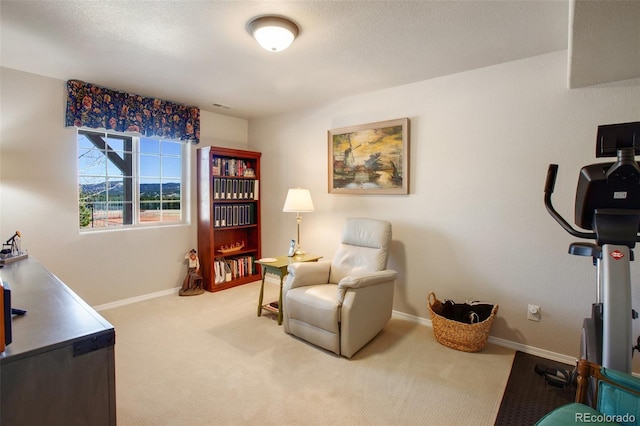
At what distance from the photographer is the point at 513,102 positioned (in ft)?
8.50

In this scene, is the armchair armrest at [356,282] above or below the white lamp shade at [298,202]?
below

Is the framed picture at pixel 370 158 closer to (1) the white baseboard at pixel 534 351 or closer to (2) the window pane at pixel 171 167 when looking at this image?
(1) the white baseboard at pixel 534 351

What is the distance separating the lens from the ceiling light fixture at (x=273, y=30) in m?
1.98

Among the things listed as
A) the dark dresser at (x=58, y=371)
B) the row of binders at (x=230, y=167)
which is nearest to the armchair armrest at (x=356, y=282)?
the dark dresser at (x=58, y=371)

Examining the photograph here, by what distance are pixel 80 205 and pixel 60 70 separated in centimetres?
131

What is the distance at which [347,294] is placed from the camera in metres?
2.49

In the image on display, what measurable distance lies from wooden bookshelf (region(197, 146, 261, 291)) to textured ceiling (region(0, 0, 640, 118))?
1.14 m

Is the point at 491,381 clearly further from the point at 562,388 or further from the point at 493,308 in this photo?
the point at 493,308

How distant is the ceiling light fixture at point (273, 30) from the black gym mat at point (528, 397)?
264 cm

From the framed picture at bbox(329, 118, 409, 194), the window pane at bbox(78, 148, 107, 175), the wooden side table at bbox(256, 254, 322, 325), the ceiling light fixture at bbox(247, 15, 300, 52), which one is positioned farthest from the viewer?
the window pane at bbox(78, 148, 107, 175)

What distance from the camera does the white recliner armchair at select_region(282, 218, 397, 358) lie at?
246 cm

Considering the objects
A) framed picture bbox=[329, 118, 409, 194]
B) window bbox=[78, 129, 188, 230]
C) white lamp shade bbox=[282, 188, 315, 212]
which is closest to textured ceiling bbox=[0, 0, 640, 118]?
framed picture bbox=[329, 118, 409, 194]

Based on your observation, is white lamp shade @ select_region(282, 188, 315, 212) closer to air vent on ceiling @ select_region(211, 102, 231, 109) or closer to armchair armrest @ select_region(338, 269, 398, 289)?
armchair armrest @ select_region(338, 269, 398, 289)

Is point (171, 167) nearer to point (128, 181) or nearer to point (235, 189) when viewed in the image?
point (128, 181)
